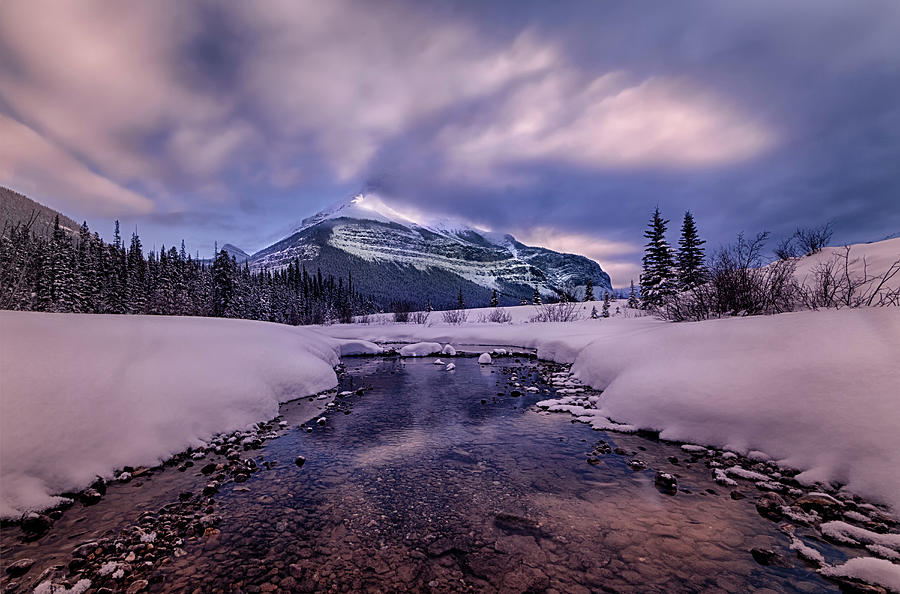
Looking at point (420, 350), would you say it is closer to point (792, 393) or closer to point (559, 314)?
point (559, 314)

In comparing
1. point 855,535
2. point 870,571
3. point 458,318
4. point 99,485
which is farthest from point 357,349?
point 870,571

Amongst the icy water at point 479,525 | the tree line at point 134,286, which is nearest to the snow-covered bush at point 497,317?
the tree line at point 134,286

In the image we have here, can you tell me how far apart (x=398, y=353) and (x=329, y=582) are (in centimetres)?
2520

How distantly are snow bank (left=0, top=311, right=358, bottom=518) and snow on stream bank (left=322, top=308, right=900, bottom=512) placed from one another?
10147 millimetres

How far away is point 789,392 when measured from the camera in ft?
20.1

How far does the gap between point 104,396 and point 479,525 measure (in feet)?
22.2

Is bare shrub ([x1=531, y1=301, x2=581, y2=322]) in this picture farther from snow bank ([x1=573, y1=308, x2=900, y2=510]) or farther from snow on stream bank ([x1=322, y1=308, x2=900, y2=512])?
snow bank ([x1=573, y1=308, x2=900, y2=510])

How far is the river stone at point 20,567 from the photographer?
3648 millimetres

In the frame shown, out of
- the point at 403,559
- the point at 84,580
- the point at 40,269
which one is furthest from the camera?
the point at 40,269

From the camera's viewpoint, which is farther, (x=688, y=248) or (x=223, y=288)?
(x=223, y=288)

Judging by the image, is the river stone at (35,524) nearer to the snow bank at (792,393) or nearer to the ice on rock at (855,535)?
the ice on rock at (855,535)

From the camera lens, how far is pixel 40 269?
131 feet

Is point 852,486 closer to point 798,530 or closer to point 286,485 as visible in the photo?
point 798,530

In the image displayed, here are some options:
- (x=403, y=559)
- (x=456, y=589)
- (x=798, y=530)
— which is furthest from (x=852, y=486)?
(x=403, y=559)
